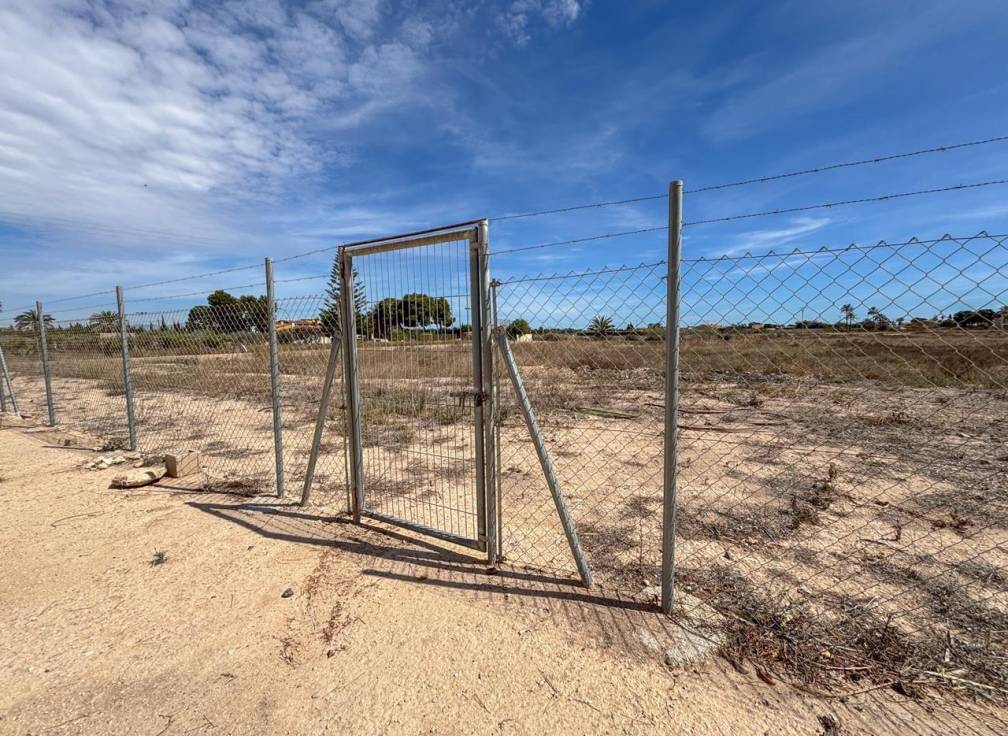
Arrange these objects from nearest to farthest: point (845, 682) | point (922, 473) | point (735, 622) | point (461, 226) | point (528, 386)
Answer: point (845, 682)
point (735, 622)
point (461, 226)
point (922, 473)
point (528, 386)

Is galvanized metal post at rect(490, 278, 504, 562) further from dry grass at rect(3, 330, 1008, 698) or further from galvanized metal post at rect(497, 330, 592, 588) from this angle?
dry grass at rect(3, 330, 1008, 698)

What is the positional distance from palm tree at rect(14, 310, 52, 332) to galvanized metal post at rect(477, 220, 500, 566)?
954cm

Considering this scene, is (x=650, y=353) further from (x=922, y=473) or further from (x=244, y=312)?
(x=922, y=473)

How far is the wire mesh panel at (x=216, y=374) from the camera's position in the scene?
209 inches

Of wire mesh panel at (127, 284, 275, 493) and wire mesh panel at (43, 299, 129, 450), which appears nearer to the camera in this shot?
wire mesh panel at (127, 284, 275, 493)

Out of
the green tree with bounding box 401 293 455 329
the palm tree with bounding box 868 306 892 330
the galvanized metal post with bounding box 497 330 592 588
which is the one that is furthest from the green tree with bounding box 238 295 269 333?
the palm tree with bounding box 868 306 892 330

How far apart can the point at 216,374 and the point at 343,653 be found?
16.8ft

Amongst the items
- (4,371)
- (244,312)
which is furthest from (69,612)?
(4,371)

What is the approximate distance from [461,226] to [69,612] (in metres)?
3.62

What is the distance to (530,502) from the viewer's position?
4797 mm

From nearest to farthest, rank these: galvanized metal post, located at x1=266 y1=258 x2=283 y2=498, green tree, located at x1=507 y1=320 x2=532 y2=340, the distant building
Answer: green tree, located at x1=507 y1=320 x2=532 y2=340
galvanized metal post, located at x1=266 y1=258 x2=283 y2=498
the distant building

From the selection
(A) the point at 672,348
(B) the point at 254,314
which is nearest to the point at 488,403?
(A) the point at 672,348

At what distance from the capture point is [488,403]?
320 cm

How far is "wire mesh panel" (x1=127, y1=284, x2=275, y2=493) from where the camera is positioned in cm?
530
